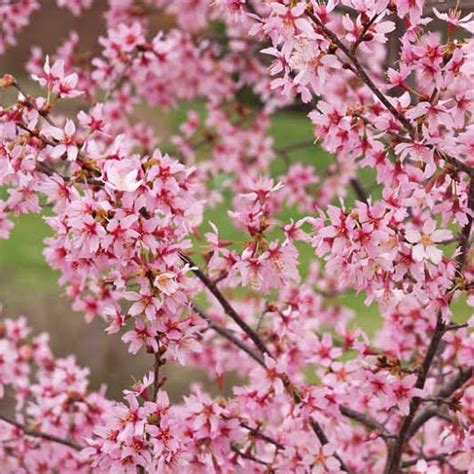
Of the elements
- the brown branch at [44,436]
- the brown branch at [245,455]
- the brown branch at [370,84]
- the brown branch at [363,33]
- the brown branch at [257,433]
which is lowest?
the brown branch at [245,455]

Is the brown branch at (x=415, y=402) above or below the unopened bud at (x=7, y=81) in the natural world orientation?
below

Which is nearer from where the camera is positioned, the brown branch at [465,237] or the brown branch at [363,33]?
the brown branch at [363,33]

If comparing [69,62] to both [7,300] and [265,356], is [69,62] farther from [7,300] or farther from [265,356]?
[7,300]

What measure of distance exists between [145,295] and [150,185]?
7.4 inches

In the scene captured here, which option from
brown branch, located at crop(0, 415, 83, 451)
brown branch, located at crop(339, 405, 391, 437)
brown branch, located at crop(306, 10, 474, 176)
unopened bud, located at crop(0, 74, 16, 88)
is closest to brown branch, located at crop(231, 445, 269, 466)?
brown branch, located at crop(339, 405, 391, 437)

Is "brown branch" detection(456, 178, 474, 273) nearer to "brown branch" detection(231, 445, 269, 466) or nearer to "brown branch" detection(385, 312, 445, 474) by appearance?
"brown branch" detection(385, 312, 445, 474)

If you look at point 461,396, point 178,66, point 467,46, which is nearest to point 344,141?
point 467,46

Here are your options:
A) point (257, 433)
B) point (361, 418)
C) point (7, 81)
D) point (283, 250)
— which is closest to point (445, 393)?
point (361, 418)

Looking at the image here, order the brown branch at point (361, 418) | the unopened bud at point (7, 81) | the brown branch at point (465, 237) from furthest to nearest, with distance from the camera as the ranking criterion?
the brown branch at point (361, 418)
the unopened bud at point (7, 81)
the brown branch at point (465, 237)

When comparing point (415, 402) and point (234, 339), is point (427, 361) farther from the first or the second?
point (234, 339)

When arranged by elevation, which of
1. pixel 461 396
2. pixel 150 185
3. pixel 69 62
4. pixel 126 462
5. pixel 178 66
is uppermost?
pixel 178 66

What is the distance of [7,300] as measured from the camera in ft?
17.6

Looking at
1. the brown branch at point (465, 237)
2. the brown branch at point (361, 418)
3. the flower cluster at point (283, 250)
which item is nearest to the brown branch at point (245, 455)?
the flower cluster at point (283, 250)

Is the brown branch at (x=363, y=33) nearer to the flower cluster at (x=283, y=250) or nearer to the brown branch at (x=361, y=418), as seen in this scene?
the flower cluster at (x=283, y=250)
